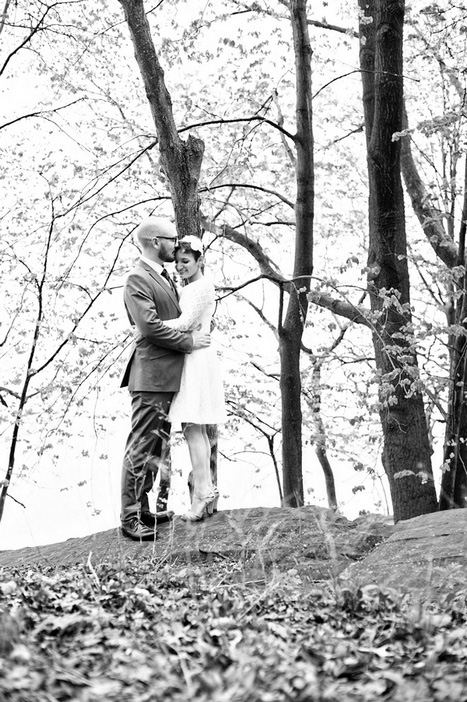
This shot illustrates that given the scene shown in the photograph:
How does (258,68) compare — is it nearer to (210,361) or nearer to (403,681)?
(210,361)

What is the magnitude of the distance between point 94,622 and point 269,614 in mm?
771

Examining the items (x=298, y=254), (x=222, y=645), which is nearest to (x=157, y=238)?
(x=298, y=254)

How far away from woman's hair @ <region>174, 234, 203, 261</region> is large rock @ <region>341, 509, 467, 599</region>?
2589 millimetres

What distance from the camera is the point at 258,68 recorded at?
45.0ft

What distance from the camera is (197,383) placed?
21.5 feet

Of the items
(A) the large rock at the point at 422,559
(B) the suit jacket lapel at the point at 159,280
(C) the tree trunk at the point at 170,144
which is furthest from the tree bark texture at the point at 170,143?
(A) the large rock at the point at 422,559

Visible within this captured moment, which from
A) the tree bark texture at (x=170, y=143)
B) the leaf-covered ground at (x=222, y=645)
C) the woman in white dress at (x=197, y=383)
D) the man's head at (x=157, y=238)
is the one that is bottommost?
the leaf-covered ground at (x=222, y=645)

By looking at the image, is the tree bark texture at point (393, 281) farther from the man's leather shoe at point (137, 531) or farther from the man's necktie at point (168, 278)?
the man's leather shoe at point (137, 531)

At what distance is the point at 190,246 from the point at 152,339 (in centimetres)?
77

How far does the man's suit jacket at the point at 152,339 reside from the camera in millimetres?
6453

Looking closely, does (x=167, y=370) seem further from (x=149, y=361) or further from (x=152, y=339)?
(x=152, y=339)

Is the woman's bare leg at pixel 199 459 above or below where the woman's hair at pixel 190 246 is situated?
below

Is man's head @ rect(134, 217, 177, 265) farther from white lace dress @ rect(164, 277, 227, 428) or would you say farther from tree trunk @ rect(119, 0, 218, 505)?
tree trunk @ rect(119, 0, 218, 505)

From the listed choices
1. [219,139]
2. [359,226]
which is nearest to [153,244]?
[219,139]
